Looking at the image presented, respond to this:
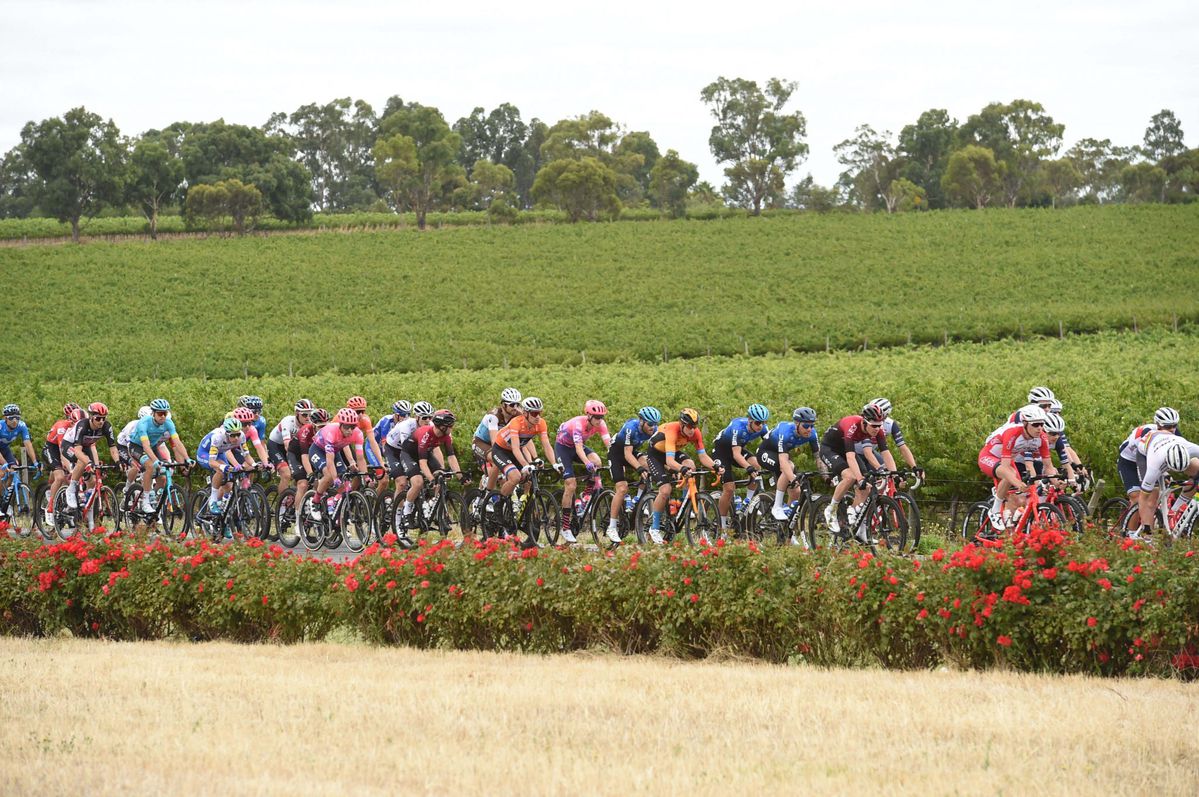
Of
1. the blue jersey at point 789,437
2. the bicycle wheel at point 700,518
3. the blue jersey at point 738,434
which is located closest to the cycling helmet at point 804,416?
the blue jersey at point 789,437

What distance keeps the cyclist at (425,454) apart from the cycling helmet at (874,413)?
5592mm

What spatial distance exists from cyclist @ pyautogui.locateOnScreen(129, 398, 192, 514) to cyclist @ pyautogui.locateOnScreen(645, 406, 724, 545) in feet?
24.9

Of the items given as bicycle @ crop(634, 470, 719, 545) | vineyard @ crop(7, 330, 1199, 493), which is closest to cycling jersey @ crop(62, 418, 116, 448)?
vineyard @ crop(7, 330, 1199, 493)

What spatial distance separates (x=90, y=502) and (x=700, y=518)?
33.7 ft

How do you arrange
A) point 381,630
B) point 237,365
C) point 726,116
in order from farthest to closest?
point 726,116
point 237,365
point 381,630

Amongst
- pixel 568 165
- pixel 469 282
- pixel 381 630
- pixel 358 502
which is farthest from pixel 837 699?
pixel 568 165

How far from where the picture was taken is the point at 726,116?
132 m

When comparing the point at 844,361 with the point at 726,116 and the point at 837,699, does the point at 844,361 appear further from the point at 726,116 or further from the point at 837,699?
the point at 726,116

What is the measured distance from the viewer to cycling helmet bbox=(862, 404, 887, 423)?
16.5 meters

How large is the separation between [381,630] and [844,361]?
3448 centimetres

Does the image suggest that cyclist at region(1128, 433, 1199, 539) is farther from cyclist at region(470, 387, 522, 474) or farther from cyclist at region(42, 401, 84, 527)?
cyclist at region(42, 401, 84, 527)

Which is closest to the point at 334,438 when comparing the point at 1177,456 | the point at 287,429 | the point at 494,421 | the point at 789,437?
the point at 287,429

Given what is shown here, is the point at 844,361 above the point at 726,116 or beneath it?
beneath

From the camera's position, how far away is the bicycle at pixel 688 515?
59.3 ft
